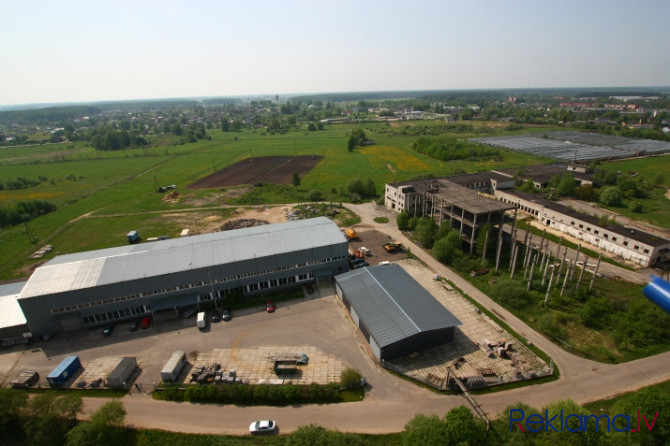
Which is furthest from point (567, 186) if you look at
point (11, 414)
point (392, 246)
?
point (11, 414)

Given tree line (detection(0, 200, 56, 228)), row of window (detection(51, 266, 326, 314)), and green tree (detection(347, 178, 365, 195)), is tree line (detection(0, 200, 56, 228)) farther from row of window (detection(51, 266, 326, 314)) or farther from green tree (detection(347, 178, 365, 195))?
green tree (detection(347, 178, 365, 195))

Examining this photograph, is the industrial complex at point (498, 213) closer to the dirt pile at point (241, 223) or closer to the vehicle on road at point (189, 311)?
the dirt pile at point (241, 223)

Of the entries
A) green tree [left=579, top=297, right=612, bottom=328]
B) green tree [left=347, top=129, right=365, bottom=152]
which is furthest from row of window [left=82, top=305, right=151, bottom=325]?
green tree [left=347, top=129, right=365, bottom=152]

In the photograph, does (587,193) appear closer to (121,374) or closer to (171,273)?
(171,273)

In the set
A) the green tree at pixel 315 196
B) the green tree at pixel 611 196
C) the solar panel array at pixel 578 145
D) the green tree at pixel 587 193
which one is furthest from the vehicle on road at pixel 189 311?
the solar panel array at pixel 578 145

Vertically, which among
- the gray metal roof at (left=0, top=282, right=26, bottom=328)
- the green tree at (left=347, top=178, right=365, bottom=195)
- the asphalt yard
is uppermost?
the green tree at (left=347, top=178, right=365, bottom=195)
